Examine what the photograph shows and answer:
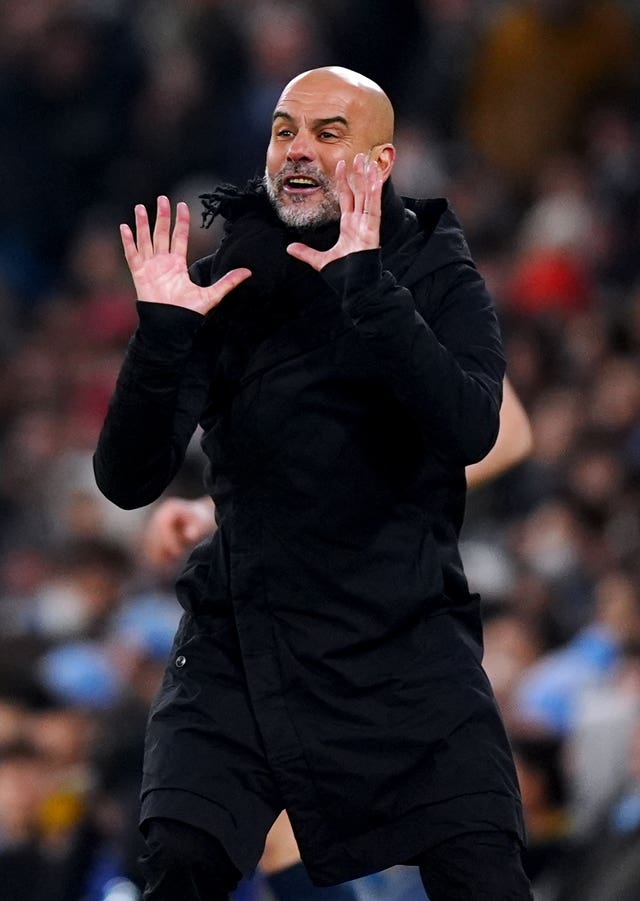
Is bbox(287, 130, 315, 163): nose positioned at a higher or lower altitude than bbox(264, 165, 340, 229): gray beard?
higher

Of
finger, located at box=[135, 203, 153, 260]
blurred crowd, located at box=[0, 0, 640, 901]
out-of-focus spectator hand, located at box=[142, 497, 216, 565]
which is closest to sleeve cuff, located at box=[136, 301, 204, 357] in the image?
finger, located at box=[135, 203, 153, 260]

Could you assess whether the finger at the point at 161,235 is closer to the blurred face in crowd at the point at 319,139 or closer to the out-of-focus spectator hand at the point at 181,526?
the blurred face in crowd at the point at 319,139

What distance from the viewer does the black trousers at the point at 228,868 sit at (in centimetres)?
305

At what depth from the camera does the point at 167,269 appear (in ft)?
10.2

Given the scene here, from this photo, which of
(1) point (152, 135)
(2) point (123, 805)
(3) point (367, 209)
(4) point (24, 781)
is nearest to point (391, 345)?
(3) point (367, 209)

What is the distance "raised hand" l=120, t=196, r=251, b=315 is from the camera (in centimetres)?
307

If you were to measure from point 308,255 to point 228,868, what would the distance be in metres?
0.94

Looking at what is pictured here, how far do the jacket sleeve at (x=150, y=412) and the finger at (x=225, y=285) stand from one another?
1.9 inches

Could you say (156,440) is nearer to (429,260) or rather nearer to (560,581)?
(429,260)

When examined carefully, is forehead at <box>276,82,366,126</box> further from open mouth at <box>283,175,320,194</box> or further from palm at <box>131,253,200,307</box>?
palm at <box>131,253,200,307</box>

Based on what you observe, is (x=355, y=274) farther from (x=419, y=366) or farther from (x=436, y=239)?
(x=436, y=239)

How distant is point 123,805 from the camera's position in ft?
16.6

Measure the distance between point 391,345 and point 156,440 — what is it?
→ 0.41 metres

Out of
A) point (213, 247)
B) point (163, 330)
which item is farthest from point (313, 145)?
point (213, 247)
